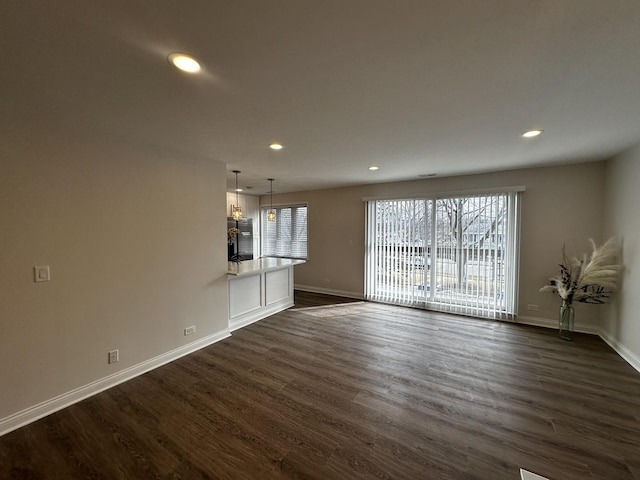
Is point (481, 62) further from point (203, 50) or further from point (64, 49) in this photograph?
point (64, 49)

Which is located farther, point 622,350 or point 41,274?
point 622,350

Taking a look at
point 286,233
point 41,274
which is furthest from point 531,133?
point 286,233

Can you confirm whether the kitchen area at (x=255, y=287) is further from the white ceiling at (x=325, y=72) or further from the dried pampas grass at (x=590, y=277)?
the dried pampas grass at (x=590, y=277)

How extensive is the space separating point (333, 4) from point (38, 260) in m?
2.80

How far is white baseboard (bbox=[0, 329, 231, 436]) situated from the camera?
2.00m

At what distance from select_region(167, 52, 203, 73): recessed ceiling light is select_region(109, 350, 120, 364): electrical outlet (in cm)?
264

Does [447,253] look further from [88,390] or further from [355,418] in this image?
[88,390]

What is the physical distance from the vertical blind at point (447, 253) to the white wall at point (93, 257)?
11.0 ft

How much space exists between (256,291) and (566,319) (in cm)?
453

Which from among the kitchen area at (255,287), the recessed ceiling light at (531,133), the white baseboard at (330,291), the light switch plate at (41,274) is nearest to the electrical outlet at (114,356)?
the light switch plate at (41,274)

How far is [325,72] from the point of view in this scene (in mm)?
1528

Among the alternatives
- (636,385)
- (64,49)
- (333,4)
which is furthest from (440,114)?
(636,385)

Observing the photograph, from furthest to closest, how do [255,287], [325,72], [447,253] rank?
[447,253] < [255,287] < [325,72]

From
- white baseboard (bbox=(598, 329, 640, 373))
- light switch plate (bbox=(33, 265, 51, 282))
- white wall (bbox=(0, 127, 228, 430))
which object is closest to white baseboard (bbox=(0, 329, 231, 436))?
white wall (bbox=(0, 127, 228, 430))
